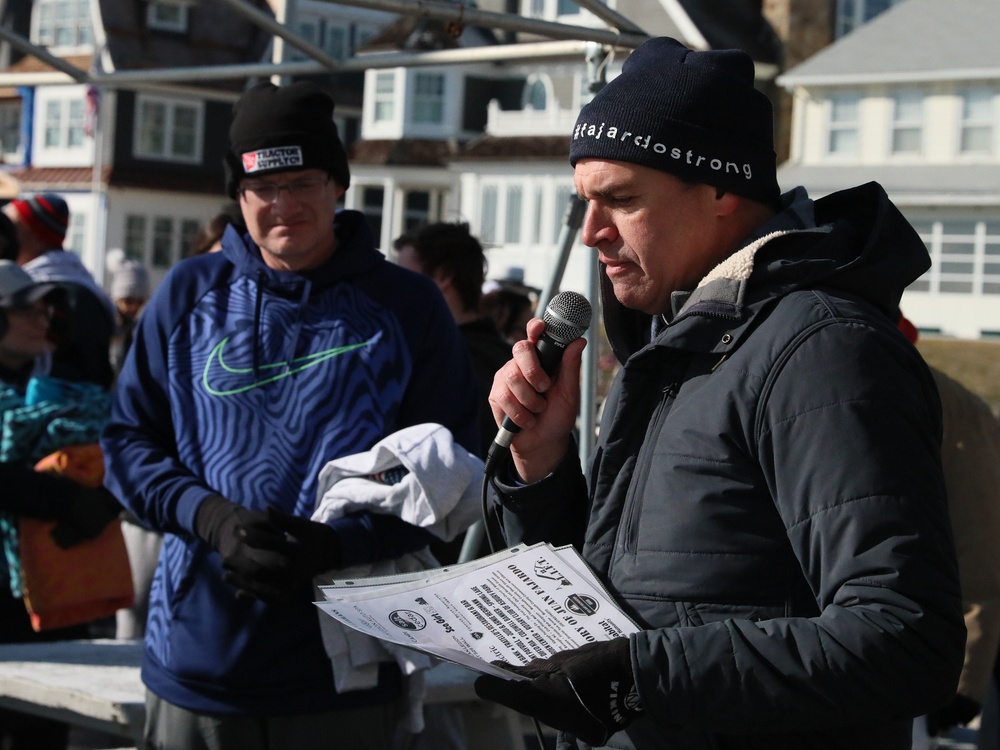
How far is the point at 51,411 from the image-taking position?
4953mm

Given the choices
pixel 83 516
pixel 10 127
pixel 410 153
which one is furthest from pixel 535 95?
pixel 83 516

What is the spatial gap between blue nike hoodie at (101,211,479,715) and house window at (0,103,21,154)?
155 ft

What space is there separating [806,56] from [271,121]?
36412 millimetres

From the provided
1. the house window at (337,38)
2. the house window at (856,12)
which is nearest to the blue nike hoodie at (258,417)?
the house window at (856,12)

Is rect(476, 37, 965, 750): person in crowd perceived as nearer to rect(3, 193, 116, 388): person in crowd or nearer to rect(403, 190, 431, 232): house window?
rect(3, 193, 116, 388): person in crowd

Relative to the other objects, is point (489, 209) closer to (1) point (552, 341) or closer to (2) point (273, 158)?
(2) point (273, 158)

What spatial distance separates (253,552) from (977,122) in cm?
3404

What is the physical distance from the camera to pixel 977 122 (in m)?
34.5

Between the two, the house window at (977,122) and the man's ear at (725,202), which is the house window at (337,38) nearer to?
the house window at (977,122)

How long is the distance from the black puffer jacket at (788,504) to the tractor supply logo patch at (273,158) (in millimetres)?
1599

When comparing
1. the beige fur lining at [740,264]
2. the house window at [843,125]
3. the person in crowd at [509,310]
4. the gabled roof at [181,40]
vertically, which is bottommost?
the person in crowd at [509,310]

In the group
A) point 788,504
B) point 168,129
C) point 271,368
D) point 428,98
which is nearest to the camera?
point 788,504

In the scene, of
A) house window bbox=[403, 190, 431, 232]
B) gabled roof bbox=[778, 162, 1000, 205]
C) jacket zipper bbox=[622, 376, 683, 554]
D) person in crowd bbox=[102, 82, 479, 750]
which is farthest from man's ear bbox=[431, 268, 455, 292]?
house window bbox=[403, 190, 431, 232]

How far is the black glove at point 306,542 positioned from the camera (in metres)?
3.34
